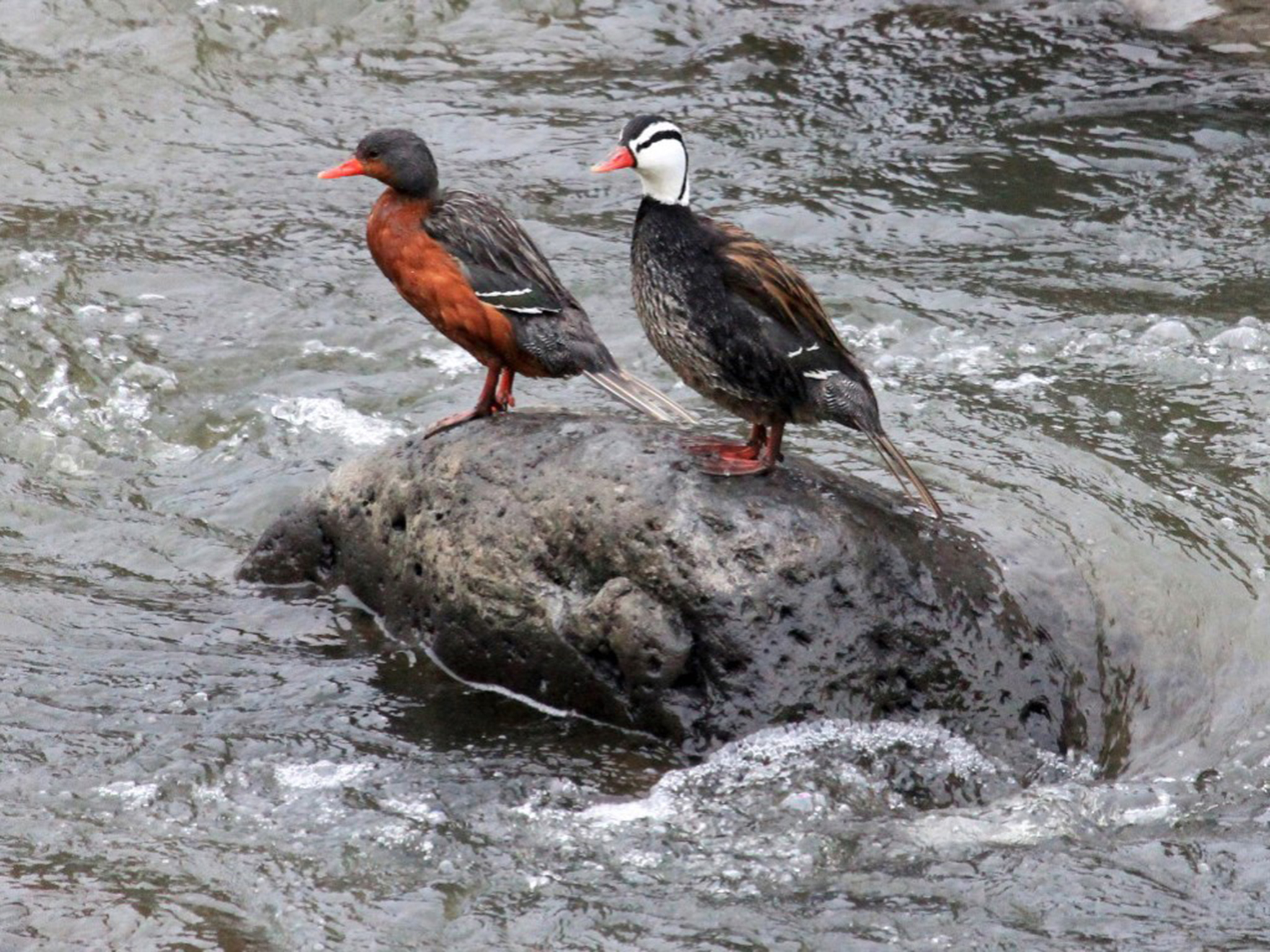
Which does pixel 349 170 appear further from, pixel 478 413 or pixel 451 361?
pixel 451 361

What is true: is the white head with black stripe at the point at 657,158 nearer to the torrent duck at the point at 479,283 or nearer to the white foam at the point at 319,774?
the torrent duck at the point at 479,283

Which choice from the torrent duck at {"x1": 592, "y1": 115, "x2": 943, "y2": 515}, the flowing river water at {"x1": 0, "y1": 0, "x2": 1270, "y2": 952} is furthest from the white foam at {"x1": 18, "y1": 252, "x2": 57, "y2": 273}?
the torrent duck at {"x1": 592, "y1": 115, "x2": 943, "y2": 515}

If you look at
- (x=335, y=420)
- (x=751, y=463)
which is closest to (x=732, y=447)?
(x=751, y=463)

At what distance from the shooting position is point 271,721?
5.51 metres

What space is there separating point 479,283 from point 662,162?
96cm

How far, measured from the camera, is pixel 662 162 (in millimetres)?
5594

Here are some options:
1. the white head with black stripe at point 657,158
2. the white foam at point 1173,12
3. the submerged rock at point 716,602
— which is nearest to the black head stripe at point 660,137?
the white head with black stripe at point 657,158

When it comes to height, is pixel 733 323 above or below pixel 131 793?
above

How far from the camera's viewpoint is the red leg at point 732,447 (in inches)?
221

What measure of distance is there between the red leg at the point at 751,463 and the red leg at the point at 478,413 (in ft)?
3.25

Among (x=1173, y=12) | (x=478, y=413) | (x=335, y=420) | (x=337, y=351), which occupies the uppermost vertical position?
(x=1173, y=12)

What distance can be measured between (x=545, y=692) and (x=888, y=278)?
4225mm

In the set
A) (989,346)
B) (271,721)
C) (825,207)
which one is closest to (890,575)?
(271,721)

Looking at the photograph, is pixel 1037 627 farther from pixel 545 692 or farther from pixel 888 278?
pixel 888 278
